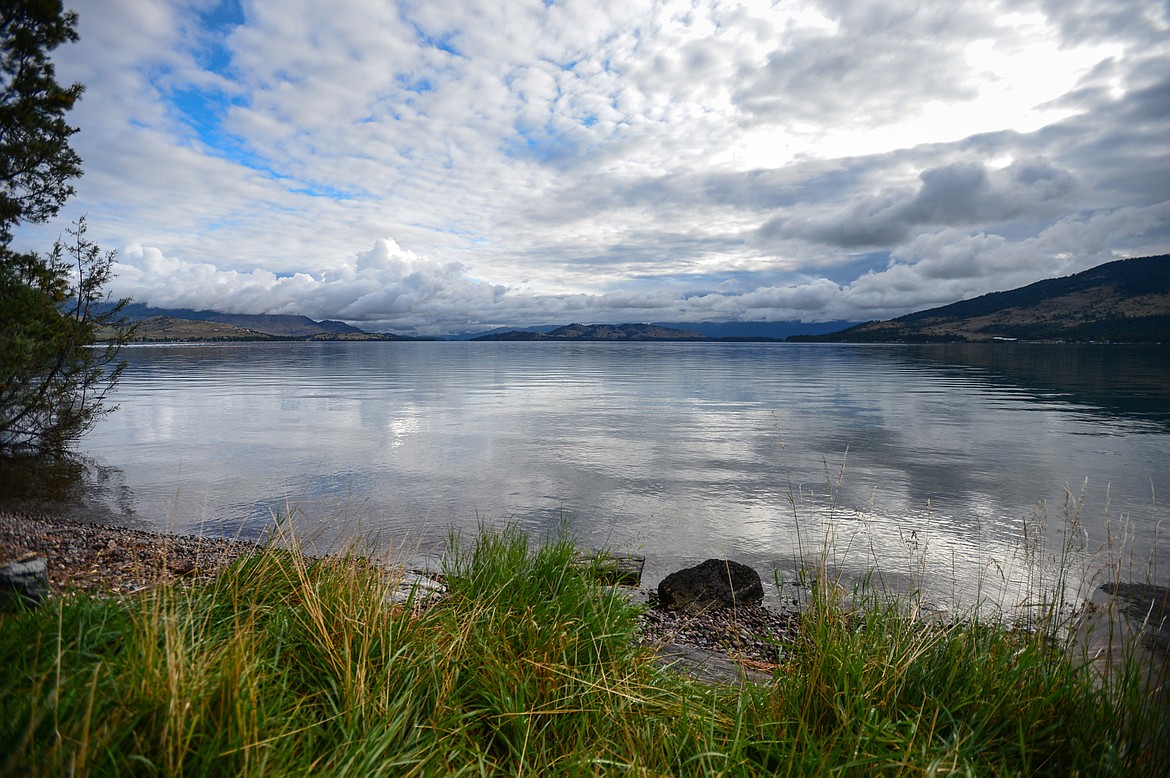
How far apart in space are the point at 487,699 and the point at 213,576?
4.24 meters

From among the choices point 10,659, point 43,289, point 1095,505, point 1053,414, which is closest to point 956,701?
point 10,659

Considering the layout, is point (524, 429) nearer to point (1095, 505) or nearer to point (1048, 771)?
point (1095, 505)

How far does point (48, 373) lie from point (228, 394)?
2838cm

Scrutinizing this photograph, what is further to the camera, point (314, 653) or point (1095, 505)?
point (1095, 505)

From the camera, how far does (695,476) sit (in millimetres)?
20484

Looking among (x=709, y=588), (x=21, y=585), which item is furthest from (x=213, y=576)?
(x=709, y=588)

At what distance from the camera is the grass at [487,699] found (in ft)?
10.4

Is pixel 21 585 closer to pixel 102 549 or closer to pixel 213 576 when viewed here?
pixel 213 576

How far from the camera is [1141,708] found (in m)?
3.98

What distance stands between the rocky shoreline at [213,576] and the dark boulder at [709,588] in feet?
0.55

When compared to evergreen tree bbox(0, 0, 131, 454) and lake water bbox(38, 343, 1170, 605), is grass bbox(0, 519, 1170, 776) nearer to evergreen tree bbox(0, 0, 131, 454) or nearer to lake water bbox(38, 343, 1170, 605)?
lake water bbox(38, 343, 1170, 605)

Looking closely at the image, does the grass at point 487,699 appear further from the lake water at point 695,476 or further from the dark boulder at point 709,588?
the dark boulder at point 709,588

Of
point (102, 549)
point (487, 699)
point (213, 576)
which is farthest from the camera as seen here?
point (102, 549)

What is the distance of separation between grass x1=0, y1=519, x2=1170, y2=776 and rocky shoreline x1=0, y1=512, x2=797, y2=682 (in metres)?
1.49
